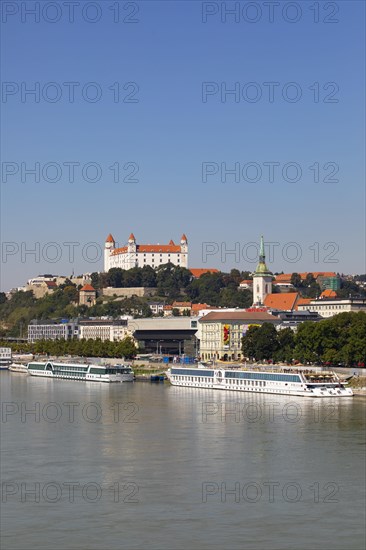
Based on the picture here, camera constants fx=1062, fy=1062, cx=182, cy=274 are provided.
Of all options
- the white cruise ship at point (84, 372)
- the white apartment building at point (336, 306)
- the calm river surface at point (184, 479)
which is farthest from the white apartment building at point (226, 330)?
the calm river surface at point (184, 479)

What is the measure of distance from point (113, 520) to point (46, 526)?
0.91 metres

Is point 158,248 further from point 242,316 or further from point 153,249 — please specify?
point 242,316

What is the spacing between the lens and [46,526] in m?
14.1

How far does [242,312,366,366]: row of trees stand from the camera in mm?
38281

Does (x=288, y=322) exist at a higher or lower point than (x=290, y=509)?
higher

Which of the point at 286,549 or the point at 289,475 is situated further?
the point at 289,475

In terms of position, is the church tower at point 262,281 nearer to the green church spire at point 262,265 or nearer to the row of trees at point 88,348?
the green church spire at point 262,265

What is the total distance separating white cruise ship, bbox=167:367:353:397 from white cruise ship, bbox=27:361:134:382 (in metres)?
3.33

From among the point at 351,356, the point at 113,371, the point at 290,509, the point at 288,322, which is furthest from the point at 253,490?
the point at 288,322

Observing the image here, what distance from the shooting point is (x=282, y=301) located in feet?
215

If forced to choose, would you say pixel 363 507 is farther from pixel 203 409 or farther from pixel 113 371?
pixel 113 371

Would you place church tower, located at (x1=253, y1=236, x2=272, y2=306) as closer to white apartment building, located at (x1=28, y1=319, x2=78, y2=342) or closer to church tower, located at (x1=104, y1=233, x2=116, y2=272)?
white apartment building, located at (x1=28, y1=319, x2=78, y2=342)

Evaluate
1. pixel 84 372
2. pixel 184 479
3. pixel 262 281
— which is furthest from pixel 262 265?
pixel 184 479

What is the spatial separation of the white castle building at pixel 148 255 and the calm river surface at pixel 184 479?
207ft
